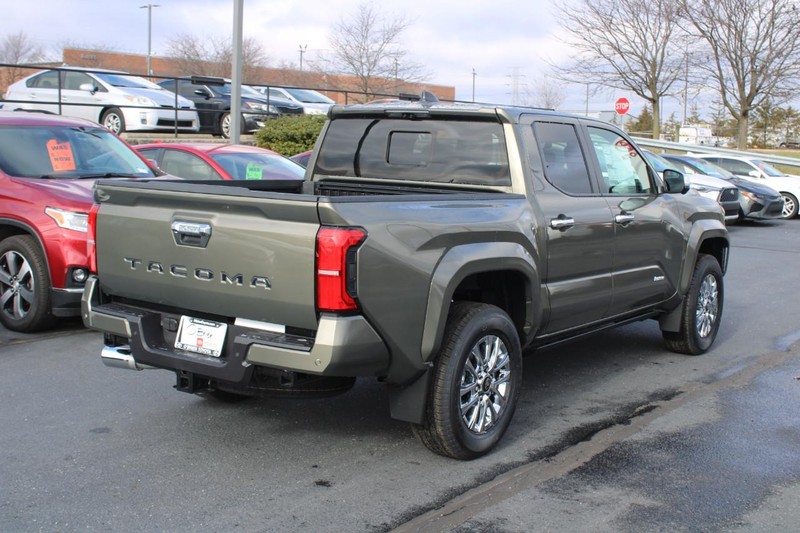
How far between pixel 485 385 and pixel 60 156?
533cm

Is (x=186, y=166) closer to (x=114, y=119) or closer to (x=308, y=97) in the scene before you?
(x=114, y=119)

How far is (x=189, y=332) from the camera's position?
444 cm

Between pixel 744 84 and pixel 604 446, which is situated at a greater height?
pixel 744 84

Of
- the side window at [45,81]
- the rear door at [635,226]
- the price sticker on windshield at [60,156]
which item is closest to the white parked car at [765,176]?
the side window at [45,81]

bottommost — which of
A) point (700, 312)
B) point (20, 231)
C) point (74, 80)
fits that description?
point (700, 312)

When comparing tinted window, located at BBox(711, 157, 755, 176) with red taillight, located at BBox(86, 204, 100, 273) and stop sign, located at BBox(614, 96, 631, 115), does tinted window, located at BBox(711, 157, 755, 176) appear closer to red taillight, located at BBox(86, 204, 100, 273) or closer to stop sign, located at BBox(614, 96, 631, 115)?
stop sign, located at BBox(614, 96, 631, 115)

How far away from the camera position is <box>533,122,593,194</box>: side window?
557cm

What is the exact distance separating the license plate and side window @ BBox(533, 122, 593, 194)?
92.0 inches

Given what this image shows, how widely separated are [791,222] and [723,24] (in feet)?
44.6

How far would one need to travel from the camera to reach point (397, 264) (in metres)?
4.18

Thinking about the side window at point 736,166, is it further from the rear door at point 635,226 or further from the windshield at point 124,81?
the rear door at point 635,226

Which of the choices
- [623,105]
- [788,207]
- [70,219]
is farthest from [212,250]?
[623,105]

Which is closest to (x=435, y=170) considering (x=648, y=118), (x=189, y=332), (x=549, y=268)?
(x=549, y=268)

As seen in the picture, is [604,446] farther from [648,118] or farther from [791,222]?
[648,118]
